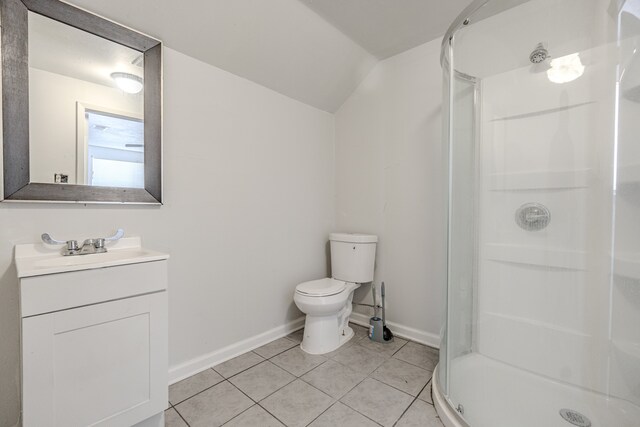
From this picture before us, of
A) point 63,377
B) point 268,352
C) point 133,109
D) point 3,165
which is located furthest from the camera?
point 268,352

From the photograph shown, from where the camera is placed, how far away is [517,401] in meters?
1.30

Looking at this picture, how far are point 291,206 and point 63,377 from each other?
1.59 meters

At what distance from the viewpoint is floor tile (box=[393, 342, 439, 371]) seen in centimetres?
180

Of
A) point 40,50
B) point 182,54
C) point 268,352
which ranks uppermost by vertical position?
point 182,54

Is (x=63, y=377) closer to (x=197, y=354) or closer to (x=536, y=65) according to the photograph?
(x=197, y=354)

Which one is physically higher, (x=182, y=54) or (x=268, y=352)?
(x=182, y=54)

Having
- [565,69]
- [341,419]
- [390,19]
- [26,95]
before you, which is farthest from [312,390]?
[390,19]

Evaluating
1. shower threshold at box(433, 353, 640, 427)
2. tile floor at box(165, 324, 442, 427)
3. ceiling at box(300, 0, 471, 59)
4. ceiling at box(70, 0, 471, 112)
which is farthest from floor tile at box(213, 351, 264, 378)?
ceiling at box(300, 0, 471, 59)

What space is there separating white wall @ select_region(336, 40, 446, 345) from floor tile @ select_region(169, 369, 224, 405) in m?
1.28

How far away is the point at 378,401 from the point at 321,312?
0.61 meters

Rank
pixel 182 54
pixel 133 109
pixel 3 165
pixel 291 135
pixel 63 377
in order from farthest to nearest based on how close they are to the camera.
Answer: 1. pixel 291 135
2. pixel 182 54
3. pixel 133 109
4. pixel 3 165
5. pixel 63 377

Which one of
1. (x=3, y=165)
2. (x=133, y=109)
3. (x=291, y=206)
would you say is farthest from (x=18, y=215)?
(x=291, y=206)

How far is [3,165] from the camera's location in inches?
44.0

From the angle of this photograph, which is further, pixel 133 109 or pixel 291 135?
pixel 291 135
